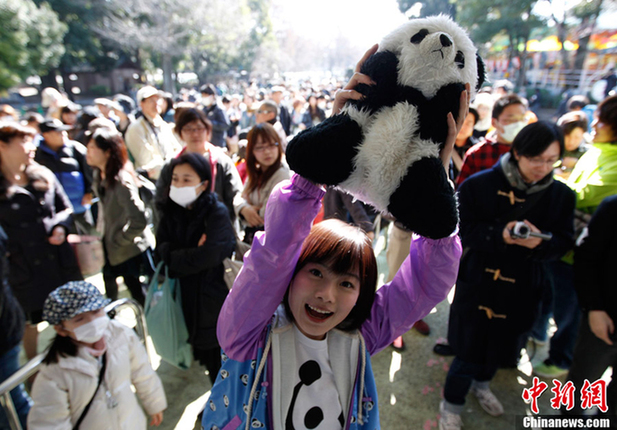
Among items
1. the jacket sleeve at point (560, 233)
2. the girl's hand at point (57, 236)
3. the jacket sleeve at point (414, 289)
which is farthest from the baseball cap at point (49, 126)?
the jacket sleeve at point (560, 233)

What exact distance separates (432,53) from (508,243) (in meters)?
1.51

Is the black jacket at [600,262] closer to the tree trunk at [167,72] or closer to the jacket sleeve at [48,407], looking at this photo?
the jacket sleeve at [48,407]

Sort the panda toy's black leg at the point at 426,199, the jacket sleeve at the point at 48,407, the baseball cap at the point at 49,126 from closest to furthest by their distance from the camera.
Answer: the panda toy's black leg at the point at 426,199 → the jacket sleeve at the point at 48,407 → the baseball cap at the point at 49,126

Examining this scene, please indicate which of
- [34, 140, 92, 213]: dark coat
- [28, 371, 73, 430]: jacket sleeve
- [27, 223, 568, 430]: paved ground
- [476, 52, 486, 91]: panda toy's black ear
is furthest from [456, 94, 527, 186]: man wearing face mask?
[34, 140, 92, 213]: dark coat

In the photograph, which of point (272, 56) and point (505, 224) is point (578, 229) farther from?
point (272, 56)

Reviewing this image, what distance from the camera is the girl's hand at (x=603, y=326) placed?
1889mm

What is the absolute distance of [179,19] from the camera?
23.0 m

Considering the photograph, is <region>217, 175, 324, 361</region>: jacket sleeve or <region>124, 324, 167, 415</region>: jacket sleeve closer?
<region>217, 175, 324, 361</region>: jacket sleeve

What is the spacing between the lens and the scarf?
6.58 ft

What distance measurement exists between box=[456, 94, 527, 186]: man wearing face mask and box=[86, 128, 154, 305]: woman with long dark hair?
9.29ft

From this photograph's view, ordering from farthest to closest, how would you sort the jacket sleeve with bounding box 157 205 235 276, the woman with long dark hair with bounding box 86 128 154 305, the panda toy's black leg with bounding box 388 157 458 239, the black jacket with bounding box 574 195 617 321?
the woman with long dark hair with bounding box 86 128 154 305, the jacket sleeve with bounding box 157 205 235 276, the black jacket with bounding box 574 195 617 321, the panda toy's black leg with bounding box 388 157 458 239

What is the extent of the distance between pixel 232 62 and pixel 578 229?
32534mm

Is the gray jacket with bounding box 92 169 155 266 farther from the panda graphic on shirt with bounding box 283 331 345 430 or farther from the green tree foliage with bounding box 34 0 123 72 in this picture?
the green tree foliage with bounding box 34 0 123 72

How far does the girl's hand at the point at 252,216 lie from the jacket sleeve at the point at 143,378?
1037 mm
